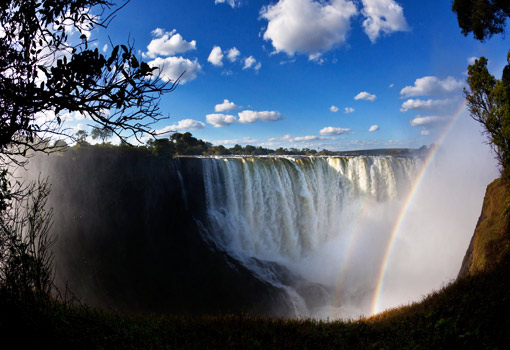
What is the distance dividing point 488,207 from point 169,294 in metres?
15.1

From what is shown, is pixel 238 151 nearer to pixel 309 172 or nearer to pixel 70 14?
pixel 309 172

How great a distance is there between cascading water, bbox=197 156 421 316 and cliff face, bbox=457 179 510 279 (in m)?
10.2

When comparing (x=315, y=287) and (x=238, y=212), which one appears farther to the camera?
(x=238, y=212)

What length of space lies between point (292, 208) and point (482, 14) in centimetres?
1579

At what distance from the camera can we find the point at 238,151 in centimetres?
4822

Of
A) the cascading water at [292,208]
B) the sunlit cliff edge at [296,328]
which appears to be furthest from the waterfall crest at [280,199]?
the sunlit cliff edge at [296,328]

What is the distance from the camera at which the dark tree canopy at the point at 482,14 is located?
8.91 metres

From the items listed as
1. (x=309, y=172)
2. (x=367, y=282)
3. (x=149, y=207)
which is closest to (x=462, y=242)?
(x=367, y=282)

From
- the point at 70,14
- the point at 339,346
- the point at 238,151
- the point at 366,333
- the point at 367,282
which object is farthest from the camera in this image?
the point at 238,151

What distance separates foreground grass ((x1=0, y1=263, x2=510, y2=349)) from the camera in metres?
3.67

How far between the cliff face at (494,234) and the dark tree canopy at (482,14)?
511 cm

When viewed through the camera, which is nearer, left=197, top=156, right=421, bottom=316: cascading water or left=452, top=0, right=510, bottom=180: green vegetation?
left=452, top=0, right=510, bottom=180: green vegetation

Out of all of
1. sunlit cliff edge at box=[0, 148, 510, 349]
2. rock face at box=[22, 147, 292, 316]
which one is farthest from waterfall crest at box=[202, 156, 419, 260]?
sunlit cliff edge at box=[0, 148, 510, 349]

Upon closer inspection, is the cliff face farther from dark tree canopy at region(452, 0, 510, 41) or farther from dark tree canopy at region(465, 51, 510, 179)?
dark tree canopy at region(452, 0, 510, 41)
